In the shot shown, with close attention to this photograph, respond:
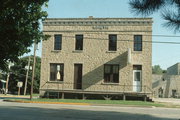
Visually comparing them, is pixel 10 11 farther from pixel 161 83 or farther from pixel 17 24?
pixel 161 83

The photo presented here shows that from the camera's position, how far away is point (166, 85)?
48.0 metres

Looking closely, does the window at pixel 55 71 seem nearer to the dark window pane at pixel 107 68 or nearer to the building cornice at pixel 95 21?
the building cornice at pixel 95 21

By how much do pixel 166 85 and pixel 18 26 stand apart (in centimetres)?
4194

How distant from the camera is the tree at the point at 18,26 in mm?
8555

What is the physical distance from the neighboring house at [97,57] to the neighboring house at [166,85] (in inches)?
774

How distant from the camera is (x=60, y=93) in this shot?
29859 mm

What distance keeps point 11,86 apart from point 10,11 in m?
51.5

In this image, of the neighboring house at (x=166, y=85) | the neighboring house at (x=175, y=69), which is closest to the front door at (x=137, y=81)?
the neighboring house at (x=166, y=85)

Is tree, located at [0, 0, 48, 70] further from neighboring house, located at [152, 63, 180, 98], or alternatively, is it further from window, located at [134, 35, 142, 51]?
neighboring house, located at [152, 63, 180, 98]

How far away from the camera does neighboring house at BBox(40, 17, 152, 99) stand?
28.7 m

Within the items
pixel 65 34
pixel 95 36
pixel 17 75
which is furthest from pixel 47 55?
pixel 17 75

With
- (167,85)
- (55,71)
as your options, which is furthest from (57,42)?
(167,85)

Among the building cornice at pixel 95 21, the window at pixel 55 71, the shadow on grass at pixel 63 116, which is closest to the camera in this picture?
the shadow on grass at pixel 63 116

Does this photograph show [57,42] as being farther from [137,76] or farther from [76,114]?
[76,114]
